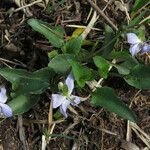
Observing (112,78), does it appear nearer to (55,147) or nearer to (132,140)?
(132,140)

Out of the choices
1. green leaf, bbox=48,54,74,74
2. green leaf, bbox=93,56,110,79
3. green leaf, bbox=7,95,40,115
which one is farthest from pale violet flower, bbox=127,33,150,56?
green leaf, bbox=7,95,40,115

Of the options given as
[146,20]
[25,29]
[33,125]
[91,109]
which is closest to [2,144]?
[33,125]

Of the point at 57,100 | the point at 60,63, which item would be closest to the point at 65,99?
the point at 57,100

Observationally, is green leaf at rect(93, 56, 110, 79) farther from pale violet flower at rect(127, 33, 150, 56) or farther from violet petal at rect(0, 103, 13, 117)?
violet petal at rect(0, 103, 13, 117)

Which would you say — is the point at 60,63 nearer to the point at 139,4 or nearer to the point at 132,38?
the point at 132,38

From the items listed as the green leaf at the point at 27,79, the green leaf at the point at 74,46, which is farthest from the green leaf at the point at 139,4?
the green leaf at the point at 27,79

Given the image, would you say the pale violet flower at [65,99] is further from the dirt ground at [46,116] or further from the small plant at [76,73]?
the dirt ground at [46,116]
